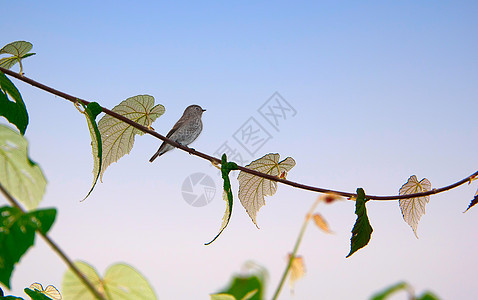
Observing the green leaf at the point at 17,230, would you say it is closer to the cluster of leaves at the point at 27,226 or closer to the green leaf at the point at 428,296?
the cluster of leaves at the point at 27,226

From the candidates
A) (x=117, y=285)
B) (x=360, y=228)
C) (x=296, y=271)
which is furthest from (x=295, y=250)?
(x=360, y=228)

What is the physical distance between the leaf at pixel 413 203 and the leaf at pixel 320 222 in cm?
58

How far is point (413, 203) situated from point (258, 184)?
0.28 meters

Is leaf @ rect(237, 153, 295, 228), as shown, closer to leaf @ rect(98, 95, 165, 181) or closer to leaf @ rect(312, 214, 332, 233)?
leaf @ rect(98, 95, 165, 181)

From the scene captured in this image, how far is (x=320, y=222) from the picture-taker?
0.21 metres

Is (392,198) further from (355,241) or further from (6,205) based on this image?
(6,205)

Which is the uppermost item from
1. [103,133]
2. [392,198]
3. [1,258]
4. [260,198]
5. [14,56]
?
[14,56]

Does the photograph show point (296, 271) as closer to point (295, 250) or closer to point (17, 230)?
point (295, 250)

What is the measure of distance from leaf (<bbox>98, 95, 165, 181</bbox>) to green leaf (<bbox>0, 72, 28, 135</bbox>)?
0.20 m

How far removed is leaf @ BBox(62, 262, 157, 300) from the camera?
0.25m

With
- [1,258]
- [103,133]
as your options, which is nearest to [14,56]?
[103,133]

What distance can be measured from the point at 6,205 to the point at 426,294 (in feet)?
0.61

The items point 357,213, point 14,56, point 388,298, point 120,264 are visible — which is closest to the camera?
point 388,298

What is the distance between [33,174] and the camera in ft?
0.89
